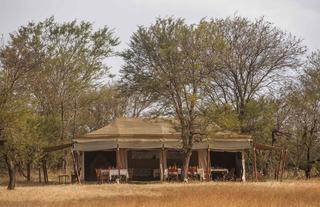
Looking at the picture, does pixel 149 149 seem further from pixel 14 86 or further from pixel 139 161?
pixel 14 86

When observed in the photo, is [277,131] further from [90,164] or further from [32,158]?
[32,158]

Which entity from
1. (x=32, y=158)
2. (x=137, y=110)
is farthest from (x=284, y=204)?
(x=137, y=110)

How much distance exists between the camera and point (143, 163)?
4053 cm

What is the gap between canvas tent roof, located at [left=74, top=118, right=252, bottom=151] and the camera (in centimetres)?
3728

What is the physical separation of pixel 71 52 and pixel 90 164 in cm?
1048

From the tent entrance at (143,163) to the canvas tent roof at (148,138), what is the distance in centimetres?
181

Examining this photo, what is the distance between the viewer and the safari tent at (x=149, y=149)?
37406 mm

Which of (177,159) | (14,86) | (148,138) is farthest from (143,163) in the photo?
(14,86)

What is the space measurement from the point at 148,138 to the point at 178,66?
16.3 ft

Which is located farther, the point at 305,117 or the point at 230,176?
the point at 305,117

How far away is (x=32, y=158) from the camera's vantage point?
34.3 metres

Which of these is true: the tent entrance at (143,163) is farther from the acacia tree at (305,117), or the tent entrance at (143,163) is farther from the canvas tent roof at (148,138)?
the acacia tree at (305,117)

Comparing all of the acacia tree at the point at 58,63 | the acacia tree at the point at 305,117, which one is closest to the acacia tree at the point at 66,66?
the acacia tree at the point at 58,63

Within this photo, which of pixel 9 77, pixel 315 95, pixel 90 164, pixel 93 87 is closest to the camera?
pixel 9 77
